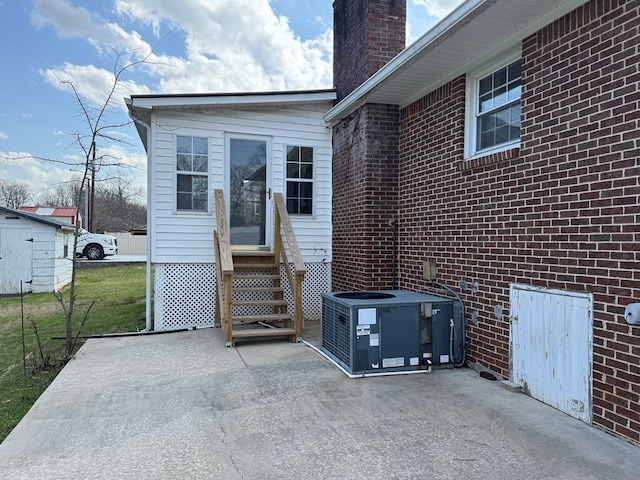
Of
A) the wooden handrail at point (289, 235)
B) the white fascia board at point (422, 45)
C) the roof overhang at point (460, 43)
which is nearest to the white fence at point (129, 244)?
the wooden handrail at point (289, 235)

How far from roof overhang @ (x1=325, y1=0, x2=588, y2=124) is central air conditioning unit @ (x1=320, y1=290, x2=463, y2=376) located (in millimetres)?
2652

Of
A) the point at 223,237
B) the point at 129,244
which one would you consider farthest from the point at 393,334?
the point at 129,244

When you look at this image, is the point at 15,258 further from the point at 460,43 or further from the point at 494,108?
the point at 494,108

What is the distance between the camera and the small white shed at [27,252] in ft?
38.5

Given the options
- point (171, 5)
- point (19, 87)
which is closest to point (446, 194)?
point (171, 5)

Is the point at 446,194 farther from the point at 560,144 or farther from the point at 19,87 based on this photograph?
the point at 19,87

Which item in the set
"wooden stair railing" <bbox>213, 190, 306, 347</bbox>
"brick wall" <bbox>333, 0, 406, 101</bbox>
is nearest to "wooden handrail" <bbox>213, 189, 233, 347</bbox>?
"wooden stair railing" <bbox>213, 190, 306, 347</bbox>

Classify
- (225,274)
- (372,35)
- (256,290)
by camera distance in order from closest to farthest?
(225,274) < (256,290) < (372,35)

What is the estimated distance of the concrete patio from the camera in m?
2.58

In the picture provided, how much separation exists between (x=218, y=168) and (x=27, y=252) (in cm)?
828

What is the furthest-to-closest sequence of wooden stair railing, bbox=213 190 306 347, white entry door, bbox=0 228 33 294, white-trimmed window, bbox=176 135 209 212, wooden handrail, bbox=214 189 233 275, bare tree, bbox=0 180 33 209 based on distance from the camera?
1. bare tree, bbox=0 180 33 209
2. white entry door, bbox=0 228 33 294
3. white-trimmed window, bbox=176 135 209 212
4. wooden stair railing, bbox=213 190 306 347
5. wooden handrail, bbox=214 189 233 275

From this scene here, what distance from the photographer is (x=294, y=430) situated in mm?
3131

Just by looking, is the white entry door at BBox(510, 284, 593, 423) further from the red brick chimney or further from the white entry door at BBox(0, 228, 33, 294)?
the white entry door at BBox(0, 228, 33, 294)

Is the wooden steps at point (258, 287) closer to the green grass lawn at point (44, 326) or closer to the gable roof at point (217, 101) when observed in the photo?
the green grass lawn at point (44, 326)
